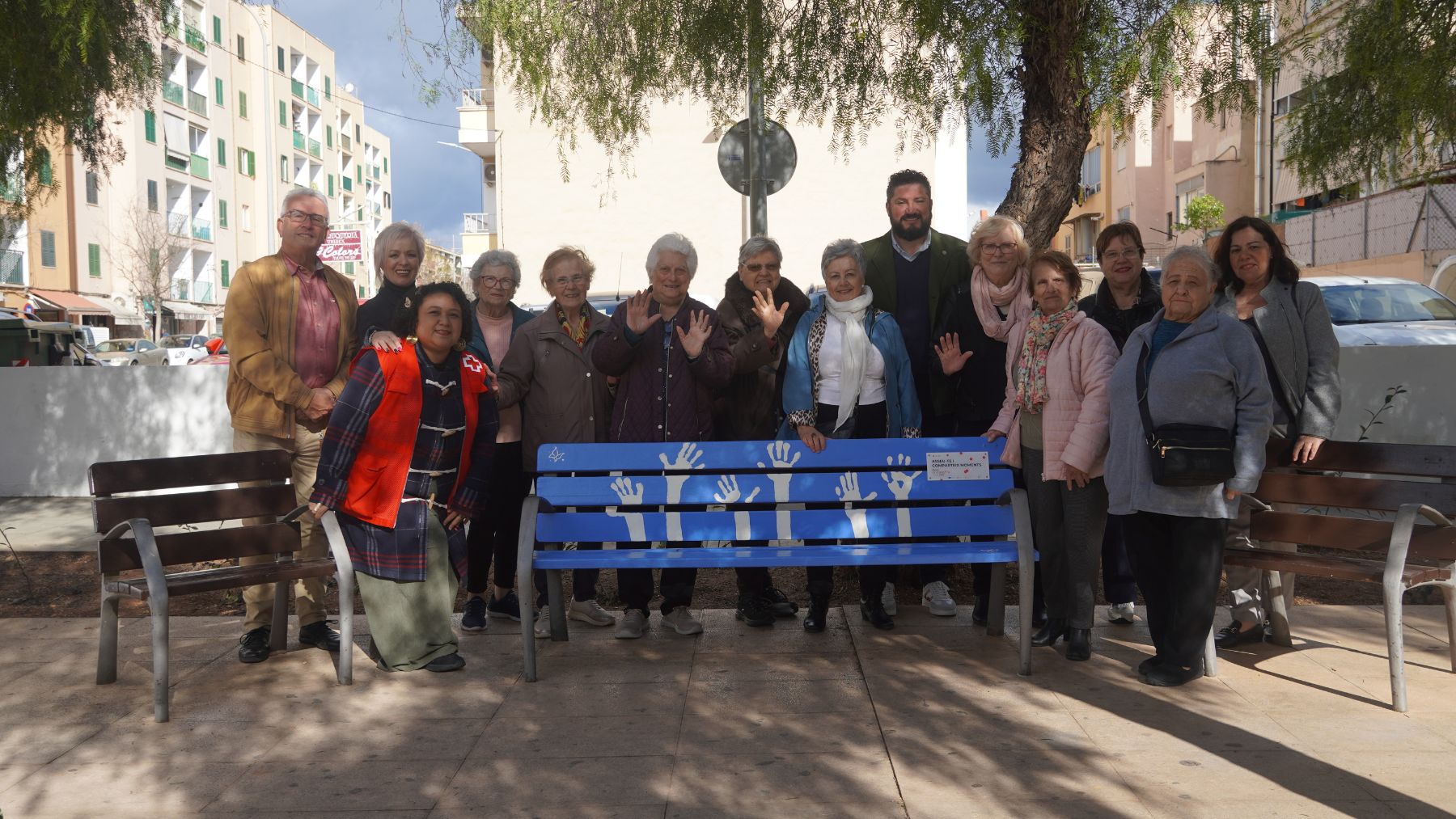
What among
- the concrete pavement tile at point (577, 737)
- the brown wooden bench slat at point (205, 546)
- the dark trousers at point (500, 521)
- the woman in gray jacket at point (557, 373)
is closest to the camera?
the concrete pavement tile at point (577, 737)

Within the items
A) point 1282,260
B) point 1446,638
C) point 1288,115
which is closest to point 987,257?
point 1282,260

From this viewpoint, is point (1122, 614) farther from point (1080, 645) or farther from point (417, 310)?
point (417, 310)

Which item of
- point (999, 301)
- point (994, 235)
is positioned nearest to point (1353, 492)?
point (999, 301)

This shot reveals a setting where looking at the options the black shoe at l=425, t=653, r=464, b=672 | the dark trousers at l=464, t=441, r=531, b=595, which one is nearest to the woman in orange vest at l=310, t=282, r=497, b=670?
the black shoe at l=425, t=653, r=464, b=672

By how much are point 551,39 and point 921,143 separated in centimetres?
255

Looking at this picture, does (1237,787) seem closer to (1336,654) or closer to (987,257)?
(1336,654)

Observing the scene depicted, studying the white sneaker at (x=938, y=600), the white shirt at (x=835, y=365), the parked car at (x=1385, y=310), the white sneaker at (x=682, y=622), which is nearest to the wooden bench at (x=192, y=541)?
the white sneaker at (x=682, y=622)

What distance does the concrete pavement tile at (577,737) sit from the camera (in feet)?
14.7

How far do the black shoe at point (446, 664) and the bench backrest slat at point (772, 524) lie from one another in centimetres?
66

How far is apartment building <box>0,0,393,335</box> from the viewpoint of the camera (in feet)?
165

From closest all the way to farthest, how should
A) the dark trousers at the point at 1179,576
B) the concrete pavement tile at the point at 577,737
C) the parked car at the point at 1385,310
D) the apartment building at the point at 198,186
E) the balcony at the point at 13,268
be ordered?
1. the concrete pavement tile at the point at 577,737
2. the dark trousers at the point at 1179,576
3. the parked car at the point at 1385,310
4. the balcony at the point at 13,268
5. the apartment building at the point at 198,186

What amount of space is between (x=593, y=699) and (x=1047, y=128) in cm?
444

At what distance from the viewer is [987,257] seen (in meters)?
6.09

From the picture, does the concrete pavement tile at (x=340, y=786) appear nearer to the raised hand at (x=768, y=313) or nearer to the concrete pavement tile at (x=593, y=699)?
the concrete pavement tile at (x=593, y=699)
